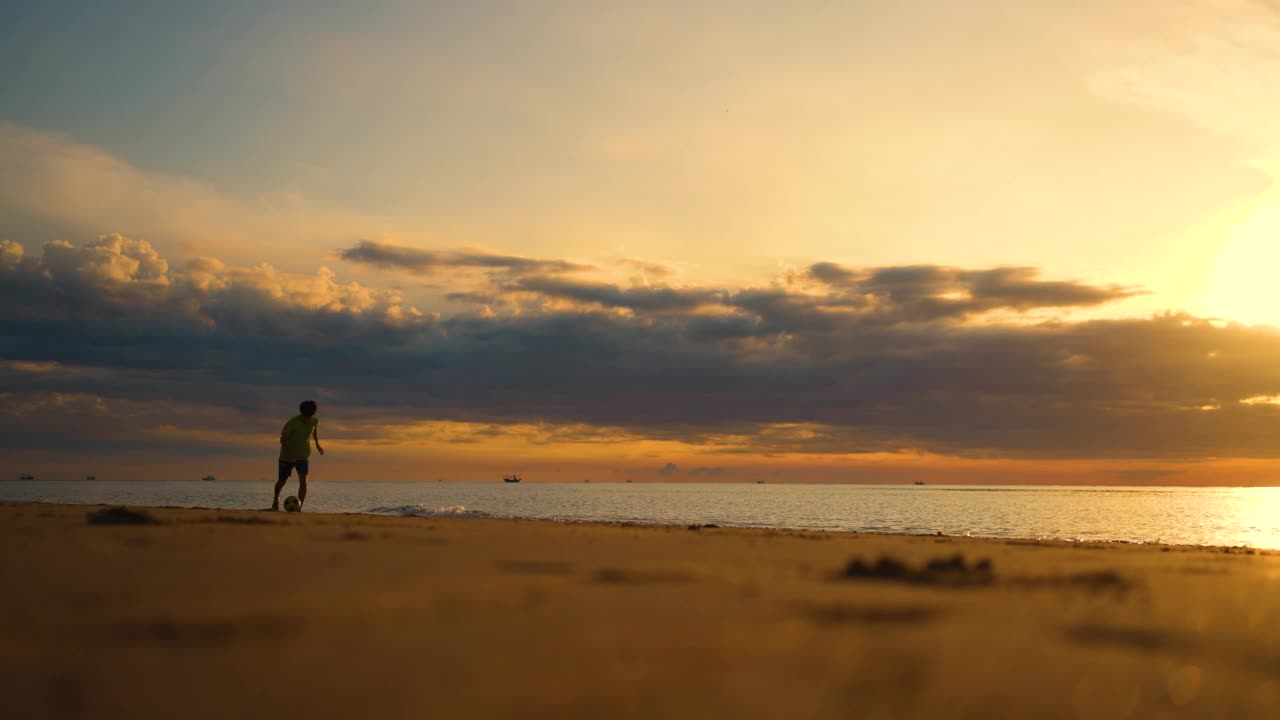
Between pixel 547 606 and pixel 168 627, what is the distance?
84.2 inches

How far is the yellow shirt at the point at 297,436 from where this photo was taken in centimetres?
1734

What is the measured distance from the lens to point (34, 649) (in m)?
3.92

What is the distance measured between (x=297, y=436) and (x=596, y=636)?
1442 centimetres

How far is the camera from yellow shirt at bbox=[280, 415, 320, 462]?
56.9 ft

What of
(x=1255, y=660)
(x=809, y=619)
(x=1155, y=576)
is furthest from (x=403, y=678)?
(x=1155, y=576)

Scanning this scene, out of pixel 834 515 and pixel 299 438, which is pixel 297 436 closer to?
pixel 299 438

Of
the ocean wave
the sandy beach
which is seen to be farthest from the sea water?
the sandy beach

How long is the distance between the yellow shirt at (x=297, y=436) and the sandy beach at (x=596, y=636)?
8451 mm

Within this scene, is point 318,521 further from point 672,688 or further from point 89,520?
point 672,688

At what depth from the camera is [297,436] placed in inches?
687

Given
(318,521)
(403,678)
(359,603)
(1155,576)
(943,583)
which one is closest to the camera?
(403,678)

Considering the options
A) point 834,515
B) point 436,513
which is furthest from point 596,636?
point 834,515

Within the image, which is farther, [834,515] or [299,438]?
[834,515]

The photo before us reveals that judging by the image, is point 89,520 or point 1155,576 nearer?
point 1155,576
